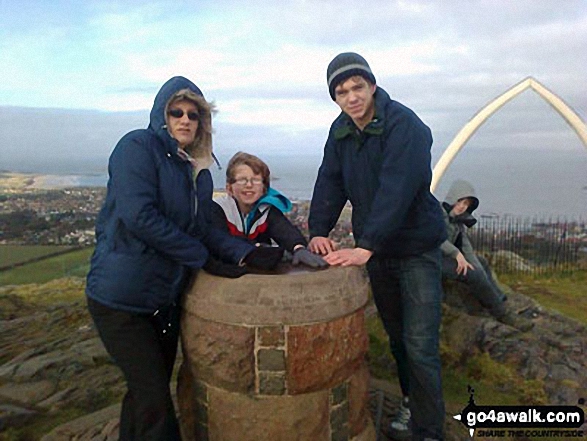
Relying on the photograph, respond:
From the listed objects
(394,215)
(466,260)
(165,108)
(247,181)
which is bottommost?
(466,260)

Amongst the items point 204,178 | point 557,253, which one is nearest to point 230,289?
point 204,178

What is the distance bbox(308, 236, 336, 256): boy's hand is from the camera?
12.1 feet

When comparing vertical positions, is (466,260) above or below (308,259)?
below

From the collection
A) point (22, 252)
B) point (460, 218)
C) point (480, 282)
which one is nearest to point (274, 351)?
point (460, 218)

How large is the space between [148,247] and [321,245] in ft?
4.54

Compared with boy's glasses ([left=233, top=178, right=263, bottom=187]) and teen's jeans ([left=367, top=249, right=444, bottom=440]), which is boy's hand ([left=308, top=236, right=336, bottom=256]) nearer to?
teen's jeans ([left=367, top=249, right=444, bottom=440])

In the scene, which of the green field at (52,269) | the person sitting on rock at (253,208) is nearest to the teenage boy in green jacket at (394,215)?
the person sitting on rock at (253,208)

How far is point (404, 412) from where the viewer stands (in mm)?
4051

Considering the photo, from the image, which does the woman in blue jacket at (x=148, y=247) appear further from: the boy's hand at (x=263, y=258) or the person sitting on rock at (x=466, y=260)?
the person sitting on rock at (x=466, y=260)

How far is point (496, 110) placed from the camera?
13.5m

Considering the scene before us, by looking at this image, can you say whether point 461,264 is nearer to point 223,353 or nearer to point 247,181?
point 247,181

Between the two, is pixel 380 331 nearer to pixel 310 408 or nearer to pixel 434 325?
pixel 434 325

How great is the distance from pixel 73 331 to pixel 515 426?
4804 mm

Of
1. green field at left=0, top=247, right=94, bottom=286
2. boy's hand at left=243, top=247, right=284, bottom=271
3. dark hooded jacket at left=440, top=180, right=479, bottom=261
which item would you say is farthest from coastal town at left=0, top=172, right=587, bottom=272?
boy's hand at left=243, top=247, right=284, bottom=271
